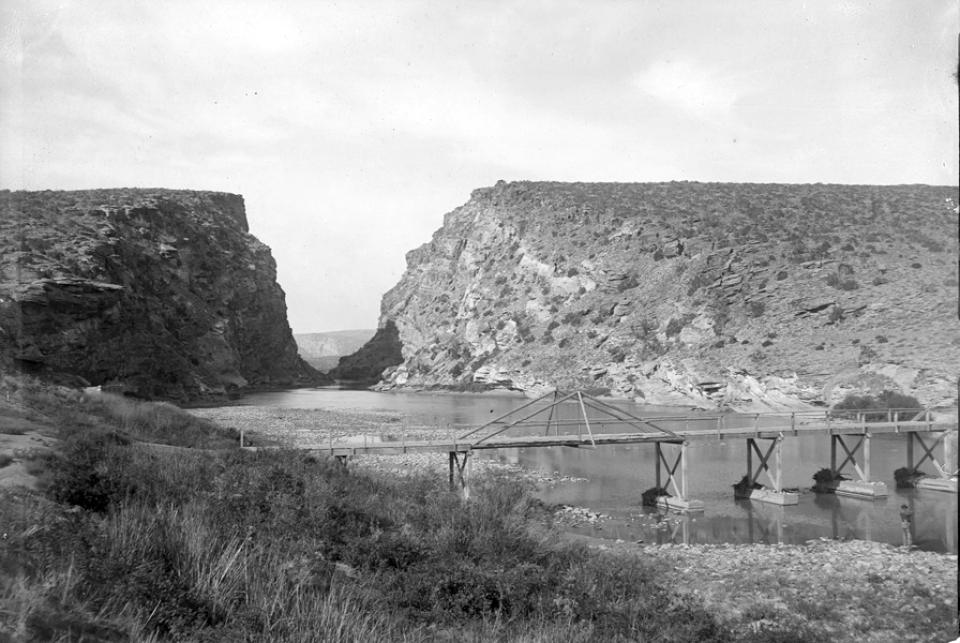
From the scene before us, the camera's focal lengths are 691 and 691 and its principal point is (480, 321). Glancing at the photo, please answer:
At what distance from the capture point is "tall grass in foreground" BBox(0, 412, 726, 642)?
513cm

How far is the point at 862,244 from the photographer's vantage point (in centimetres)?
6159

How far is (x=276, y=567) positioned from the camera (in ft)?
23.3

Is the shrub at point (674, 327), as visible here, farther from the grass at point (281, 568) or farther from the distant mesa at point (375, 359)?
the distant mesa at point (375, 359)

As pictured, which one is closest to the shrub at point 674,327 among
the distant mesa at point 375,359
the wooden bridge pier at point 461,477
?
the wooden bridge pier at point 461,477

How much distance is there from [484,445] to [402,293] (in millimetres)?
115162

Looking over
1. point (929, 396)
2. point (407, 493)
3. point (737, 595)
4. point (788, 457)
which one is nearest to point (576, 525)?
point (407, 493)

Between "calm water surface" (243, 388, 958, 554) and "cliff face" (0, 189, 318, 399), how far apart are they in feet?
76.1

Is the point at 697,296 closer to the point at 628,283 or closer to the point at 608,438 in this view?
the point at 628,283

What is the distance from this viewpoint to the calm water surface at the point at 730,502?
1928 cm

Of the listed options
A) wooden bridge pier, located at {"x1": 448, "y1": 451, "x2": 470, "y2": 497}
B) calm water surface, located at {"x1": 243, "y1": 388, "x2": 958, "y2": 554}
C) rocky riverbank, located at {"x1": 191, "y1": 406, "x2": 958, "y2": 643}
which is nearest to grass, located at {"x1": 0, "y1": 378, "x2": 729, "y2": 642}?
rocky riverbank, located at {"x1": 191, "y1": 406, "x2": 958, "y2": 643}

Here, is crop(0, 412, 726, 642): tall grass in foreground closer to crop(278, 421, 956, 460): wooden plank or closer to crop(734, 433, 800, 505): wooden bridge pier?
crop(278, 421, 956, 460): wooden plank

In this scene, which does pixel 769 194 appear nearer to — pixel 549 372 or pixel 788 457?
pixel 549 372

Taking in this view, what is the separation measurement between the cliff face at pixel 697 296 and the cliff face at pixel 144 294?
24736 millimetres

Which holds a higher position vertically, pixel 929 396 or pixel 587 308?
pixel 587 308
